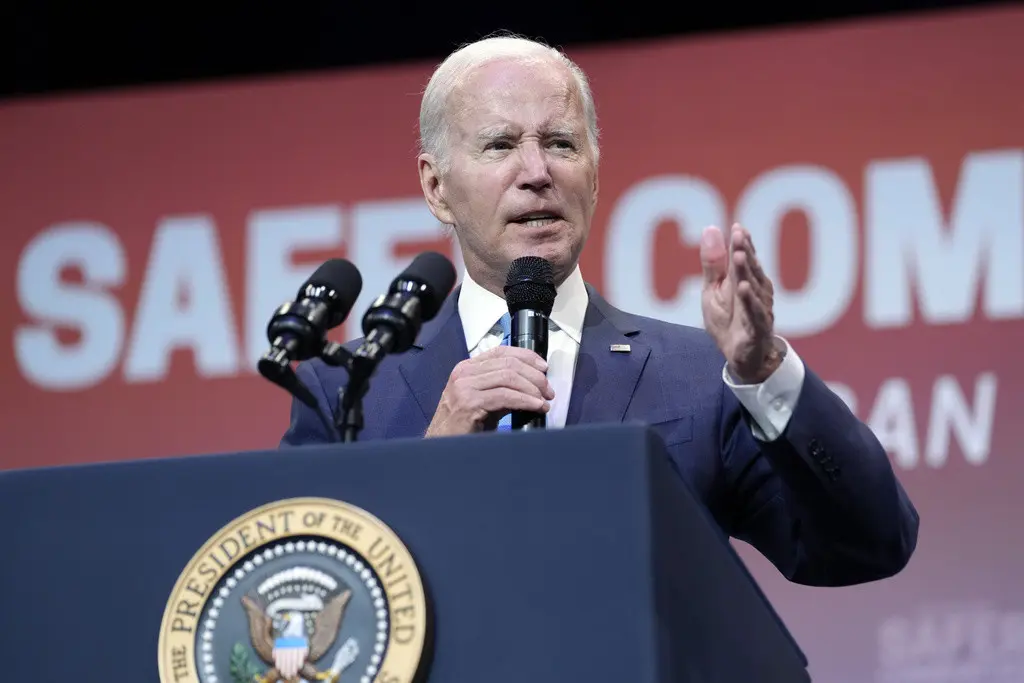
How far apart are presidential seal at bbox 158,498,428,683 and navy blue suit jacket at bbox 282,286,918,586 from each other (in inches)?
21.4

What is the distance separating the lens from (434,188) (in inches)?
94.3

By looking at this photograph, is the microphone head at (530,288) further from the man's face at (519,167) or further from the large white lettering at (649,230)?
the large white lettering at (649,230)

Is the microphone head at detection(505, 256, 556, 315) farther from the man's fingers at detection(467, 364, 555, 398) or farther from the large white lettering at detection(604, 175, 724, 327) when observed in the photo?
the large white lettering at detection(604, 175, 724, 327)

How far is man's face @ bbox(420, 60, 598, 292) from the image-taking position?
2160 mm

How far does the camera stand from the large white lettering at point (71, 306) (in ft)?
13.0

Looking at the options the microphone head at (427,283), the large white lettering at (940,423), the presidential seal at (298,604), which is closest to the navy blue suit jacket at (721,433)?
the microphone head at (427,283)

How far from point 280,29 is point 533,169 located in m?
2.25

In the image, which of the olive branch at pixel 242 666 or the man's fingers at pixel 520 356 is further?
the man's fingers at pixel 520 356

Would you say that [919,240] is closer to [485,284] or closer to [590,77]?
[590,77]

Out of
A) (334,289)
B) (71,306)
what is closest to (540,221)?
(334,289)

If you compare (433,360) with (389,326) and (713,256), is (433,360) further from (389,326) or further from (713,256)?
(713,256)

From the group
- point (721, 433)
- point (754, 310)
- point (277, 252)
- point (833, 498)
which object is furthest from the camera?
point (277, 252)

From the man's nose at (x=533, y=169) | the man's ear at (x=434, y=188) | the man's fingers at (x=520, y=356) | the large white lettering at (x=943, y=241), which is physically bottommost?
the man's fingers at (x=520, y=356)

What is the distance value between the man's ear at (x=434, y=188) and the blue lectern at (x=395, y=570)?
3.45ft
